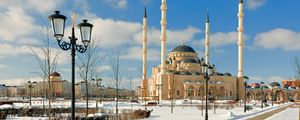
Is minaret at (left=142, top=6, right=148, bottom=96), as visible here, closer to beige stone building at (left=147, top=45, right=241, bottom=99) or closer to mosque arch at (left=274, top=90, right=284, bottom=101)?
beige stone building at (left=147, top=45, right=241, bottom=99)

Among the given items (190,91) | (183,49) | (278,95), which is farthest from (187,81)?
(278,95)

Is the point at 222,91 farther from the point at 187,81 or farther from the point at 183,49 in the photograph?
the point at 183,49

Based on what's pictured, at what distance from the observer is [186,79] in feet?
289

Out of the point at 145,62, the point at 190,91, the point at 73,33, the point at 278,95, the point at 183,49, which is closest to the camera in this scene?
the point at 73,33

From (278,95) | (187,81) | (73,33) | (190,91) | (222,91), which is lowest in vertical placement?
(278,95)

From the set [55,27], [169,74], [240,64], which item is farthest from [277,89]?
[55,27]

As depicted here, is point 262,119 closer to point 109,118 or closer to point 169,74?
point 109,118

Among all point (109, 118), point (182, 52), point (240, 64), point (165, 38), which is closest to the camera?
point (109, 118)

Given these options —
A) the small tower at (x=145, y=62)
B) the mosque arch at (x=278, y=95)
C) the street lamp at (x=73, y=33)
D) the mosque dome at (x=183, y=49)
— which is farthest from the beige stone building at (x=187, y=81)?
the street lamp at (x=73, y=33)

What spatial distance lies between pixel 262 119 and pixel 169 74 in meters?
59.0

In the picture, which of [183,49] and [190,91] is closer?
[190,91]

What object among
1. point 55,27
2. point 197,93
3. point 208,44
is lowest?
point 197,93

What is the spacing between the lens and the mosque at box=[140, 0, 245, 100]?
80.6m

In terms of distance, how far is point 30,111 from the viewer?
26.1m
